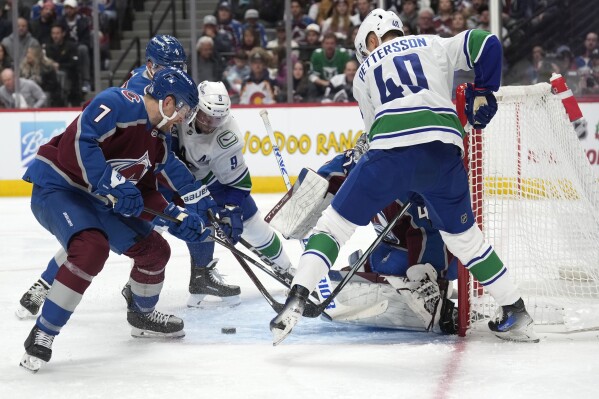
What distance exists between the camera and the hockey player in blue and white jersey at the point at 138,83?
3799 mm

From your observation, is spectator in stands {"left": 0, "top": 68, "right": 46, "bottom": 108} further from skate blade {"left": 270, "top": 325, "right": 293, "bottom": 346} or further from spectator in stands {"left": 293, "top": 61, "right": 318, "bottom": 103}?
skate blade {"left": 270, "top": 325, "right": 293, "bottom": 346}

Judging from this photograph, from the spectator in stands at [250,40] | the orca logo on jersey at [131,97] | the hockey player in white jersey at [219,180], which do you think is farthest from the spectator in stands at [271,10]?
the orca logo on jersey at [131,97]

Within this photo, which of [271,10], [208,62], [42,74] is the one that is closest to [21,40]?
[42,74]

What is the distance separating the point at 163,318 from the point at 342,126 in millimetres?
4594

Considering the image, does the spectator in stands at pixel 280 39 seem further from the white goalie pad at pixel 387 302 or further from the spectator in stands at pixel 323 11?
the white goalie pad at pixel 387 302

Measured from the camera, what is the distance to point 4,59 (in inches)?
331

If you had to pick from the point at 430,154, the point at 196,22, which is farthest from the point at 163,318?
the point at 196,22

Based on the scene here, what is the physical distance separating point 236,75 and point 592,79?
9.11ft

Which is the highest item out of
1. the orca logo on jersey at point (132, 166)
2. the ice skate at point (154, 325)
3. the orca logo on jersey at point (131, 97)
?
the orca logo on jersey at point (131, 97)

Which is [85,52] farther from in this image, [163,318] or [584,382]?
[584,382]

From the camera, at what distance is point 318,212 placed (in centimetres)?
380

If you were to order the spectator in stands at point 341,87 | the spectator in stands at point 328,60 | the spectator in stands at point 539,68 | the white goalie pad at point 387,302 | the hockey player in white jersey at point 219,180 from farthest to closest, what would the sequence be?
1. the spectator in stands at point 328,60
2. the spectator in stands at point 341,87
3. the spectator in stands at point 539,68
4. the hockey player in white jersey at point 219,180
5. the white goalie pad at point 387,302

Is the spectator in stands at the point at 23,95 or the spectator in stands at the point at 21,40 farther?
the spectator in stands at the point at 21,40

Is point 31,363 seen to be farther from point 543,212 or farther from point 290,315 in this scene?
point 543,212
